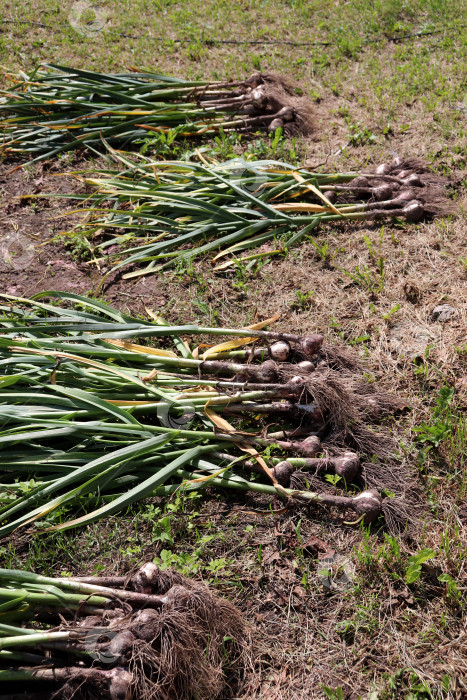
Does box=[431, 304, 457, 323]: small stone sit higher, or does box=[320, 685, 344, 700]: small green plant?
box=[431, 304, 457, 323]: small stone

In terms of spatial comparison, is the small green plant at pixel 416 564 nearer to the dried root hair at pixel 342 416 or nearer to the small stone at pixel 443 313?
the dried root hair at pixel 342 416

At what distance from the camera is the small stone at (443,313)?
9.33 feet

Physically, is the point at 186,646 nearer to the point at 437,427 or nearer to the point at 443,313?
the point at 437,427

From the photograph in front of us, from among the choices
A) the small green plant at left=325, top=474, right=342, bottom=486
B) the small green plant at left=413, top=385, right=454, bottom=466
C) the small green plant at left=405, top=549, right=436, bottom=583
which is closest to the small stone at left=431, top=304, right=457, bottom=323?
the small green plant at left=413, top=385, right=454, bottom=466

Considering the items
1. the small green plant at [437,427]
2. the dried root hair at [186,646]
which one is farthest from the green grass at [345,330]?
the dried root hair at [186,646]

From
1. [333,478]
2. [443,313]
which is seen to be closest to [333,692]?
[333,478]

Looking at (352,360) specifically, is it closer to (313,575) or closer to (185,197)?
(313,575)

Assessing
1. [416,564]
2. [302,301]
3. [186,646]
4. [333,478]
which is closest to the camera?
[186,646]

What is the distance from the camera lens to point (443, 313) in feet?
9.37

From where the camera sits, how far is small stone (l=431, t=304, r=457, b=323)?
2844 millimetres

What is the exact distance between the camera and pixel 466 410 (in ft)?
7.93

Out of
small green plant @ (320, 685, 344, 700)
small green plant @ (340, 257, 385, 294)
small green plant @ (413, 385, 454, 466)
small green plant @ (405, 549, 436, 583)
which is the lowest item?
small green plant @ (320, 685, 344, 700)

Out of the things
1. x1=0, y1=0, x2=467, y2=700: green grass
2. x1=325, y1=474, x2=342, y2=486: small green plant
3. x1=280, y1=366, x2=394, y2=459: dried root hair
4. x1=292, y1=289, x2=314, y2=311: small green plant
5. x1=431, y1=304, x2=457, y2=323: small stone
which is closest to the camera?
x1=0, y1=0, x2=467, y2=700: green grass

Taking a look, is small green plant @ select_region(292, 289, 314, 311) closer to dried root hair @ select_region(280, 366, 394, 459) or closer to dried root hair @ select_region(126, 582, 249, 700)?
A: dried root hair @ select_region(280, 366, 394, 459)
